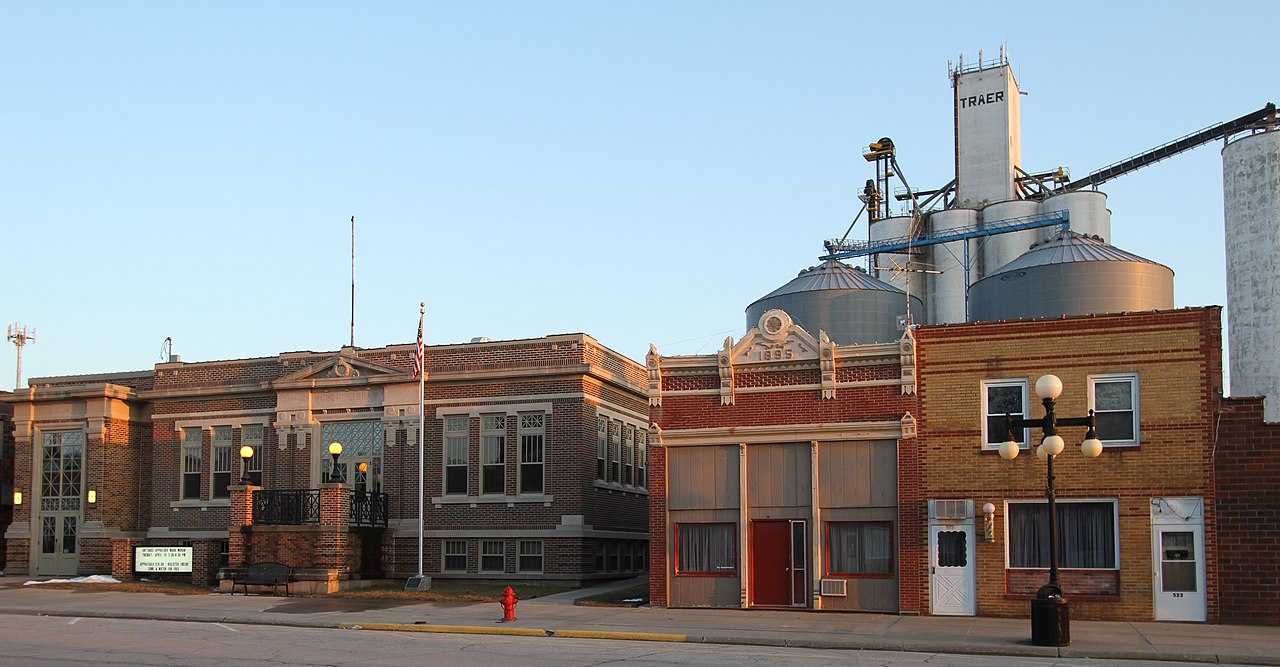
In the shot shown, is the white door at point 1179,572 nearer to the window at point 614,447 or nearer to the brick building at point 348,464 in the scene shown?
the brick building at point 348,464

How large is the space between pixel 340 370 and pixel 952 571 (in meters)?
20.3

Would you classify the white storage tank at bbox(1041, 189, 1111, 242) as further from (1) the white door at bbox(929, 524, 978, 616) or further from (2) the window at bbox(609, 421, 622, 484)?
(1) the white door at bbox(929, 524, 978, 616)

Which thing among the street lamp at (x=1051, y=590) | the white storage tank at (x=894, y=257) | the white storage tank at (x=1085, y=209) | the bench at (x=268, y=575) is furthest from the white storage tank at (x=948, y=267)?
the street lamp at (x=1051, y=590)

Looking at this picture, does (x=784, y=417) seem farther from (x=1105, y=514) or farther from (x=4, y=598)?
(x=4, y=598)

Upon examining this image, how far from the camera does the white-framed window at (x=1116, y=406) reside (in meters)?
26.9

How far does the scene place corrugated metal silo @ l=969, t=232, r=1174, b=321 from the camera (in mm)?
34938

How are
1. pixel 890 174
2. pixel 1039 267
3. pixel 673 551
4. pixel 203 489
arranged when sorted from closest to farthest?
pixel 673 551, pixel 1039 267, pixel 203 489, pixel 890 174

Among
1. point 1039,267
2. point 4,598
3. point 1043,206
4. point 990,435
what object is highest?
point 1043,206

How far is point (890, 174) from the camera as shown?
73062mm

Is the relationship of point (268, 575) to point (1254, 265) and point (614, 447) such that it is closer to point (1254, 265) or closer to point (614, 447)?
point (614, 447)

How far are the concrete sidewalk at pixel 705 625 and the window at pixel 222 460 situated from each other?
24.3ft

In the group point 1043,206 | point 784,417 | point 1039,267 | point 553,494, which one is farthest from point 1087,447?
point 1043,206

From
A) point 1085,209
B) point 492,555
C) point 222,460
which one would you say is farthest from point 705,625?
point 1085,209

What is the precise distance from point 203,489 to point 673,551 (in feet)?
59.0
